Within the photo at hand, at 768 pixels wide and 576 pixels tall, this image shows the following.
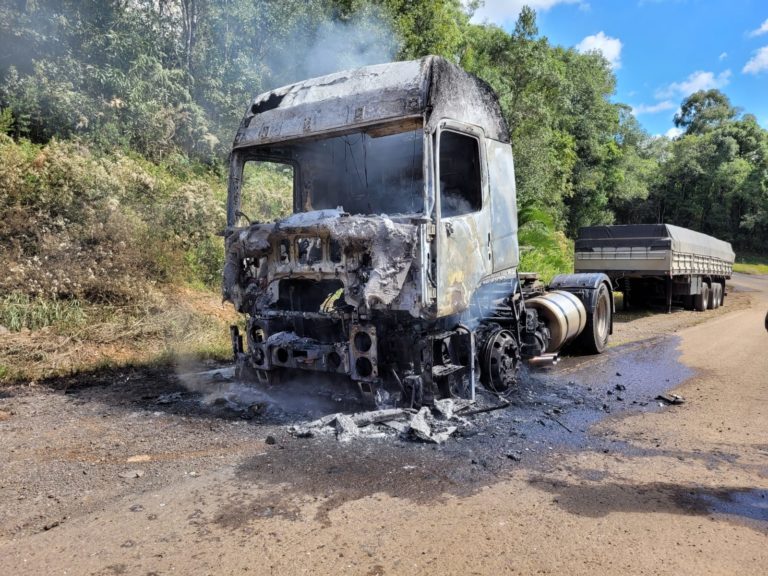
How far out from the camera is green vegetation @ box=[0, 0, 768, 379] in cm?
891

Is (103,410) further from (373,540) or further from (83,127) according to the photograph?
(83,127)

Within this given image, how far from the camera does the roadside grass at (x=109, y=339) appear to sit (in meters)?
7.32

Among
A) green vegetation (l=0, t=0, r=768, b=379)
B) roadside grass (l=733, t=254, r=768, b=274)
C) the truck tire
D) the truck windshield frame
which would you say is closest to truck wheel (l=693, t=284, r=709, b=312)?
the truck tire

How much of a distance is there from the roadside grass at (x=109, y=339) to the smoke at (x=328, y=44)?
286 inches

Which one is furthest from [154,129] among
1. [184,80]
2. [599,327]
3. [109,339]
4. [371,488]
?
[371,488]

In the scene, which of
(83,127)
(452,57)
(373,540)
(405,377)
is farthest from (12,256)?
(452,57)

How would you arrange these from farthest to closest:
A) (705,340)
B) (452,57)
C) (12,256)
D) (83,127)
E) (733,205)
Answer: (733,205) < (452,57) < (83,127) < (705,340) < (12,256)

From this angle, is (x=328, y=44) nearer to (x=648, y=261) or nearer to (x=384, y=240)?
(x=648, y=261)

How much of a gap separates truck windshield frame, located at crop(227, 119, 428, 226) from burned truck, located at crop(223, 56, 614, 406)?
0.02m

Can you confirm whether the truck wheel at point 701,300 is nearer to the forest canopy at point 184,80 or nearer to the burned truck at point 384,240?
the forest canopy at point 184,80

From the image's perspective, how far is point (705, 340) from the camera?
10.4m

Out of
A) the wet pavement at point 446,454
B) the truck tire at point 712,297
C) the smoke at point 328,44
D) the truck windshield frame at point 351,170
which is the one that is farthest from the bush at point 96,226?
the truck tire at point 712,297

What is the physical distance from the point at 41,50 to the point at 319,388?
11.6m

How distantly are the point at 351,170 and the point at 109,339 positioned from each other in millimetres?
4649
